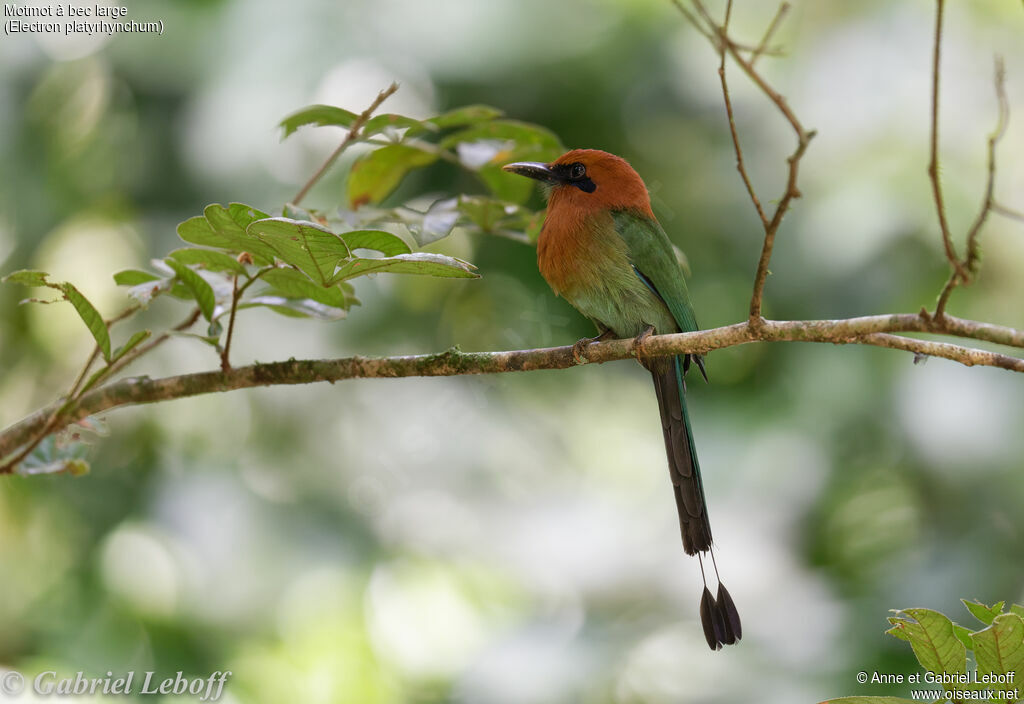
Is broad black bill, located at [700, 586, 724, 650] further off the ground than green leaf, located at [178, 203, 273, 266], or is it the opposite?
green leaf, located at [178, 203, 273, 266]

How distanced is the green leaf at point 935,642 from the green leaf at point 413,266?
67 centimetres

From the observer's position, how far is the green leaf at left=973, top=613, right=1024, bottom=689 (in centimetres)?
96

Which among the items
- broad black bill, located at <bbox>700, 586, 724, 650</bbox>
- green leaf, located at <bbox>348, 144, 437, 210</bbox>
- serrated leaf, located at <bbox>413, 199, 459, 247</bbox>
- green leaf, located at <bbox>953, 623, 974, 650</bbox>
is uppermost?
green leaf, located at <bbox>348, 144, 437, 210</bbox>

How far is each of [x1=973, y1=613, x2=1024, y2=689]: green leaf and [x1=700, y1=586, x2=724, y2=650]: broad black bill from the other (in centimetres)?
50

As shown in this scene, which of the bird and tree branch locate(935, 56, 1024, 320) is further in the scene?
the bird

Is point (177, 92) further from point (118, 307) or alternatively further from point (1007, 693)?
point (1007, 693)

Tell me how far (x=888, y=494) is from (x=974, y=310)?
3.01ft

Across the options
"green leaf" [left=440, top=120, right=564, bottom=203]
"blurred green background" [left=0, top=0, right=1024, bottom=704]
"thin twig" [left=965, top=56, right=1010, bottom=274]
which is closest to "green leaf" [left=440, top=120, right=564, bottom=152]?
"green leaf" [left=440, top=120, right=564, bottom=203]

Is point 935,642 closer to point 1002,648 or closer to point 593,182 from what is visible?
point 1002,648

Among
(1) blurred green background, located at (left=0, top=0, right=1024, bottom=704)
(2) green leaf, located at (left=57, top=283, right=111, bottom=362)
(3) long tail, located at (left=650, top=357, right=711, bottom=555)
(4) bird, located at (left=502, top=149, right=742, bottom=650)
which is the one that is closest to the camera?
(2) green leaf, located at (left=57, top=283, right=111, bottom=362)

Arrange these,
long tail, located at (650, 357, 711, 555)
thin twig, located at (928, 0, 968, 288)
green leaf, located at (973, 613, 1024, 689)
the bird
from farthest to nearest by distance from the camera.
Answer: the bird
long tail, located at (650, 357, 711, 555)
green leaf, located at (973, 613, 1024, 689)
thin twig, located at (928, 0, 968, 288)

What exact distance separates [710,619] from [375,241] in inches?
32.1

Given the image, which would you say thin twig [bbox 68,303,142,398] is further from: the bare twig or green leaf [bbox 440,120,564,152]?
the bare twig

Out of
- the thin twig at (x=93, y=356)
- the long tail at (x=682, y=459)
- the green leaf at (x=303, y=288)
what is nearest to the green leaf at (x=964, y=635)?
the long tail at (x=682, y=459)
